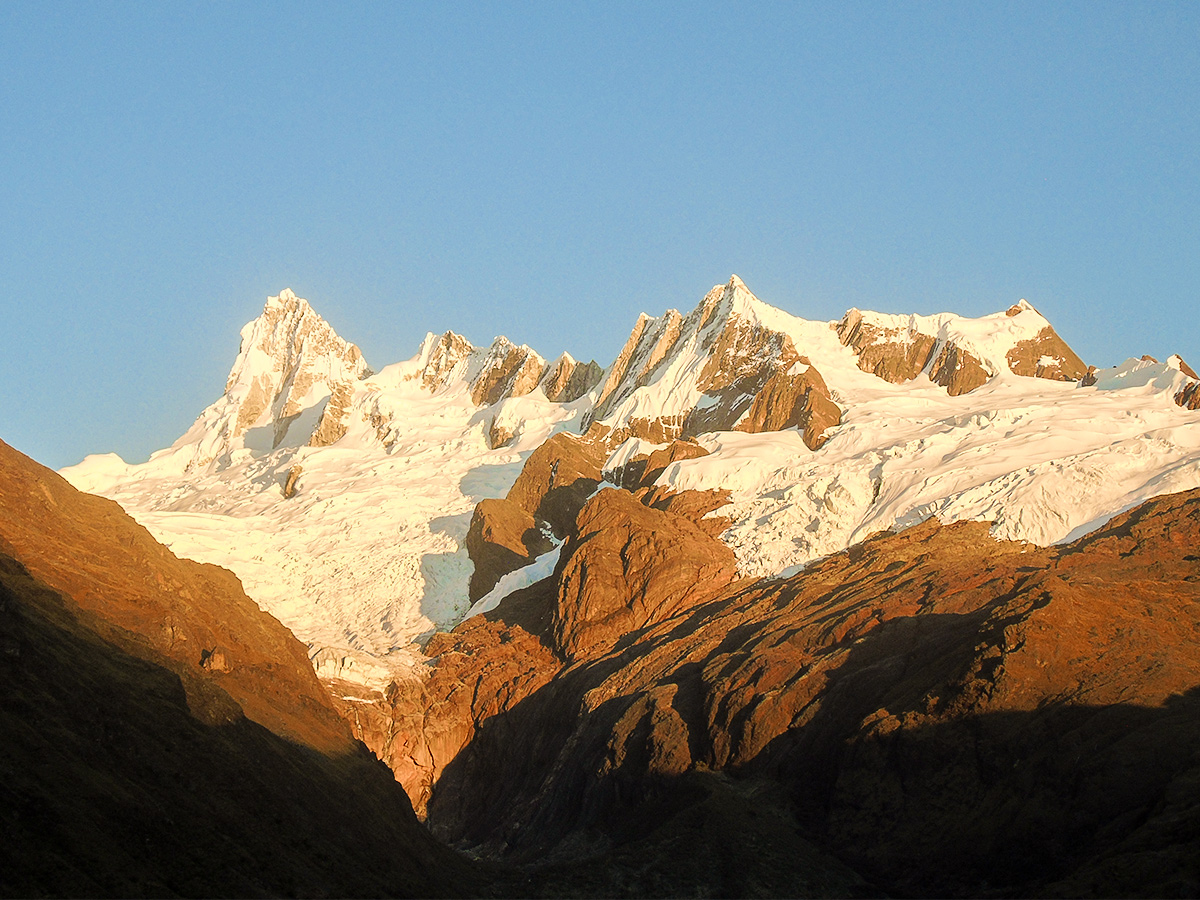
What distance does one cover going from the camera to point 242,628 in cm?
6781

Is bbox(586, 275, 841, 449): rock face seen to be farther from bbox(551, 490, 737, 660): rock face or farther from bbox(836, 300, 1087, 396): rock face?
bbox(551, 490, 737, 660): rock face

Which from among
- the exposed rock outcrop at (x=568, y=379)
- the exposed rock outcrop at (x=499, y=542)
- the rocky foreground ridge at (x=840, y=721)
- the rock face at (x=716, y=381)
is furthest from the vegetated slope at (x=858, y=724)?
the exposed rock outcrop at (x=568, y=379)

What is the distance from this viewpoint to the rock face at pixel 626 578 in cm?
8931

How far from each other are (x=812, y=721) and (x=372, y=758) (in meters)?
24.1

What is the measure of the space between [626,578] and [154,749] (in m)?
57.7

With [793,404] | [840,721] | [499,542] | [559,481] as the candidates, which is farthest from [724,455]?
[840,721]

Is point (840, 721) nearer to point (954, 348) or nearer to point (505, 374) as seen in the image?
point (954, 348)

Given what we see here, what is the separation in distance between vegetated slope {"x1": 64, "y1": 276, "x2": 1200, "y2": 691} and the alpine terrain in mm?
518

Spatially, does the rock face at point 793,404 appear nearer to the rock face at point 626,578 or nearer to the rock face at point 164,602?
the rock face at point 626,578

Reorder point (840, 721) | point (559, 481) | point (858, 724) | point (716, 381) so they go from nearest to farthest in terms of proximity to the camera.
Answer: point (858, 724) → point (840, 721) → point (559, 481) → point (716, 381)

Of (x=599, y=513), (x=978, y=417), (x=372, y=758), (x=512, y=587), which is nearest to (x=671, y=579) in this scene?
(x=599, y=513)

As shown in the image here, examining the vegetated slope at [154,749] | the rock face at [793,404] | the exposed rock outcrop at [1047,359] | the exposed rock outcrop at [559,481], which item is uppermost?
the exposed rock outcrop at [1047,359]

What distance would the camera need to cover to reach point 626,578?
9262 centimetres

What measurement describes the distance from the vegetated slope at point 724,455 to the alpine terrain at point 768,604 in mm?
518
